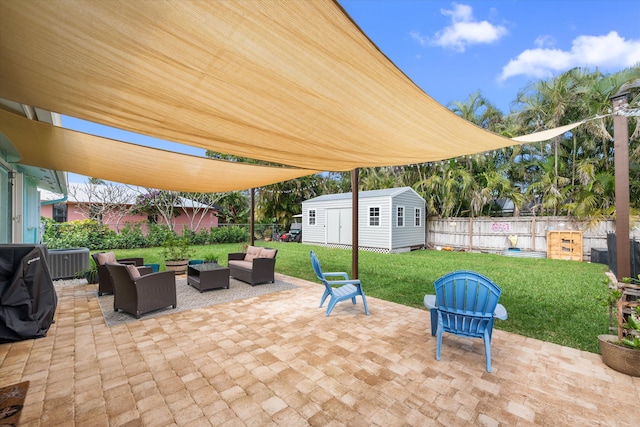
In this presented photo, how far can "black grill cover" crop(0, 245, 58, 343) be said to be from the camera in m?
3.41

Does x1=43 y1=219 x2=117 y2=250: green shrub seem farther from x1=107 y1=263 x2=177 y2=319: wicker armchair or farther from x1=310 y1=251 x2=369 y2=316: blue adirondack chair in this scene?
x1=310 y1=251 x2=369 y2=316: blue adirondack chair

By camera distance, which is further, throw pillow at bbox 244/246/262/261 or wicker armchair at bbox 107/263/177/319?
throw pillow at bbox 244/246/262/261

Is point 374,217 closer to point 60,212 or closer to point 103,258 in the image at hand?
point 103,258

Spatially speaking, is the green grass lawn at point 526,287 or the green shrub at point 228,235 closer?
the green grass lawn at point 526,287

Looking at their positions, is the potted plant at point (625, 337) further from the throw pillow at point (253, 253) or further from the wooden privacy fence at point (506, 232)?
the wooden privacy fence at point (506, 232)

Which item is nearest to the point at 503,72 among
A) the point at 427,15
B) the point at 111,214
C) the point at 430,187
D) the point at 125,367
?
the point at 427,15

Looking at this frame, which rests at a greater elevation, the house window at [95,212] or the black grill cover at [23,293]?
the house window at [95,212]

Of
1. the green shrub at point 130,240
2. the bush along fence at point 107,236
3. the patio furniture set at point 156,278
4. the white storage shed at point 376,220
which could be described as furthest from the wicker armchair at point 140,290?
the green shrub at point 130,240

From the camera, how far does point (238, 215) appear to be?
21.6m

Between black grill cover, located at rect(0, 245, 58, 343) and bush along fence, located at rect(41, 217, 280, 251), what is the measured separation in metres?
7.67

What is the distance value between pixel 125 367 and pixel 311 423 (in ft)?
6.60

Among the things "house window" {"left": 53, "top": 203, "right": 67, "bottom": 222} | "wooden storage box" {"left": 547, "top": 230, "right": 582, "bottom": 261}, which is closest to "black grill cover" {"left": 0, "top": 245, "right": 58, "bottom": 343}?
"wooden storage box" {"left": 547, "top": 230, "right": 582, "bottom": 261}

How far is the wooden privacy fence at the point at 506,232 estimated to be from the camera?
33.7ft

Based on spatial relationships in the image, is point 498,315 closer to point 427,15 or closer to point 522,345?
point 522,345
